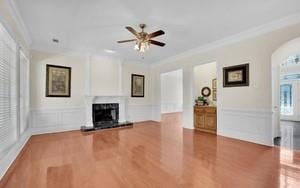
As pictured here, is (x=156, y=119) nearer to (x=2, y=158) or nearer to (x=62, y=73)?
(x=62, y=73)

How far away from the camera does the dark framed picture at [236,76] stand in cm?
448

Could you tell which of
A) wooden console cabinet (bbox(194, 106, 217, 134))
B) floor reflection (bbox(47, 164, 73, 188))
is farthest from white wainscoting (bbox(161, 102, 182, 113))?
floor reflection (bbox(47, 164, 73, 188))

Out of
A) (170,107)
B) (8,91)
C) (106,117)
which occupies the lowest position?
(106,117)

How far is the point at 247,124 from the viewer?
14.5ft

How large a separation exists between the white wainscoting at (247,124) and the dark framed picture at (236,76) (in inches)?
29.7

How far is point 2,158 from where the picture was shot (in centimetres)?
264

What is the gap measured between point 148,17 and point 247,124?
3.75 meters

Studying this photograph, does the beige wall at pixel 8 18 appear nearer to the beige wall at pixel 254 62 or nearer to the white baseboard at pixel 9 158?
the white baseboard at pixel 9 158

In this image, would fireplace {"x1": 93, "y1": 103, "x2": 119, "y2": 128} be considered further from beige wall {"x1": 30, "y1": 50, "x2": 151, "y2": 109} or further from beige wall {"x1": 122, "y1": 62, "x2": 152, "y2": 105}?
beige wall {"x1": 122, "y1": 62, "x2": 152, "y2": 105}

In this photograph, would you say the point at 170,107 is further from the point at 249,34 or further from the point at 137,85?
the point at 249,34

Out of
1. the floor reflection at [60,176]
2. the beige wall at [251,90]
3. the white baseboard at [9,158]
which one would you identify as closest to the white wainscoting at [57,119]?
the white baseboard at [9,158]

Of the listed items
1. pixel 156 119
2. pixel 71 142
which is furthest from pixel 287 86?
pixel 71 142

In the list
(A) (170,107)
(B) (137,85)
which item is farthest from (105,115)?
(A) (170,107)

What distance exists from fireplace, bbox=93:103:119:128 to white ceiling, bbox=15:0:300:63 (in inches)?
109
